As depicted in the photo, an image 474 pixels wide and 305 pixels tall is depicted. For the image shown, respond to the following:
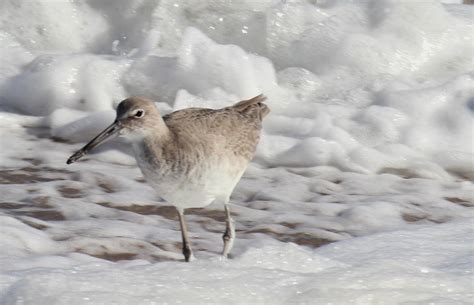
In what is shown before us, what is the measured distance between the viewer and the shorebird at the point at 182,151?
4.93 metres

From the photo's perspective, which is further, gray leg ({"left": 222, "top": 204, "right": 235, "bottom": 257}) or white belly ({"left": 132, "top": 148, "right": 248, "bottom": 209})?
gray leg ({"left": 222, "top": 204, "right": 235, "bottom": 257})

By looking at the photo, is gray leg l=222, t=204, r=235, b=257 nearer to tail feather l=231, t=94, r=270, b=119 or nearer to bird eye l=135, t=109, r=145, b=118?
tail feather l=231, t=94, r=270, b=119

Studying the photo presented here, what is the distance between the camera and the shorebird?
493 cm

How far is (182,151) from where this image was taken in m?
4.95

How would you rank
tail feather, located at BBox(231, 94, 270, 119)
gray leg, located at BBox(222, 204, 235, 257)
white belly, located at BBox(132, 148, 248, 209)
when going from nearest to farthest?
white belly, located at BBox(132, 148, 248, 209)
gray leg, located at BBox(222, 204, 235, 257)
tail feather, located at BBox(231, 94, 270, 119)

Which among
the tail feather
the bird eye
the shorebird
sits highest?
the bird eye

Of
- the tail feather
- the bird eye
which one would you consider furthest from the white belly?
the tail feather

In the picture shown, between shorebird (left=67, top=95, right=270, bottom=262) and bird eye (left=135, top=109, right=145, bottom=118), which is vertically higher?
bird eye (left=135, top=109, right=145, bottom=118)

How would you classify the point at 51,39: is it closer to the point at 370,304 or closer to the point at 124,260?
the point at 124,260

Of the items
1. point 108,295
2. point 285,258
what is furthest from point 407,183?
point 108,295

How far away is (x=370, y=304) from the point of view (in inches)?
166

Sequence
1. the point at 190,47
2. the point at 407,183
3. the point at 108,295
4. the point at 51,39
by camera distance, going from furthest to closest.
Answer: the point at 51,39, the point at 190,47, the point at 407,183, the point at 108,295

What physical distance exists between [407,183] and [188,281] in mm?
2827

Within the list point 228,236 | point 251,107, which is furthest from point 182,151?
point 251,107
